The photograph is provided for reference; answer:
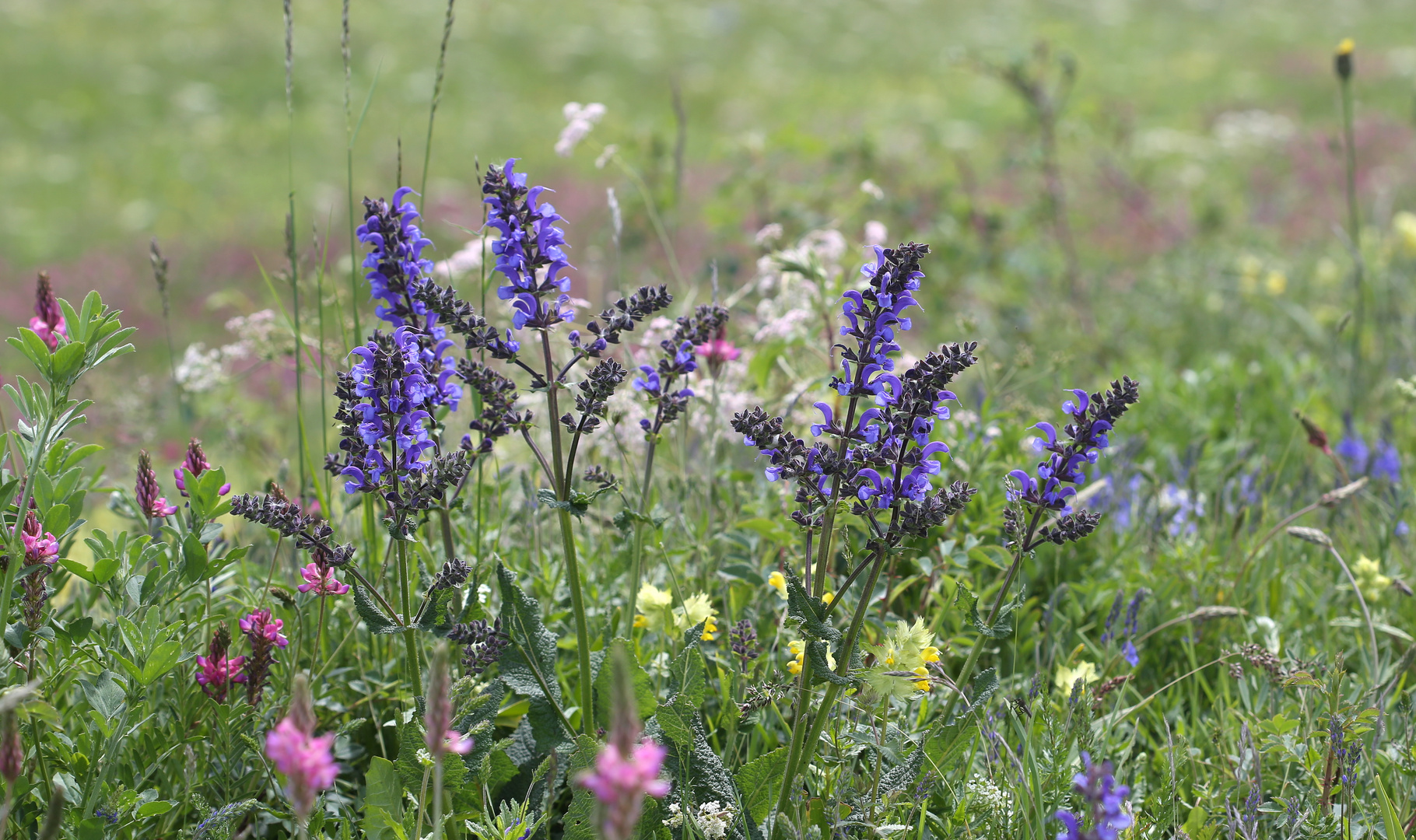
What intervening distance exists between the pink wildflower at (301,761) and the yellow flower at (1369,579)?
215 cm

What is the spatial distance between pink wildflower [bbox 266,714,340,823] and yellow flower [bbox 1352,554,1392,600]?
2.15 meters

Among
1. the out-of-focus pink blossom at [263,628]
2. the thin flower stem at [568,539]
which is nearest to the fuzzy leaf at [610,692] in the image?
the thin flower stem at [568,539]

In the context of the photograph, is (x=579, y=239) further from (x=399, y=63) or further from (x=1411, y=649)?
(x=399, y=63)

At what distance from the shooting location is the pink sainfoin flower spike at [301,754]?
0.86 m

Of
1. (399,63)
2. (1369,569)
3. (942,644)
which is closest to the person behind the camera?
(942,644)

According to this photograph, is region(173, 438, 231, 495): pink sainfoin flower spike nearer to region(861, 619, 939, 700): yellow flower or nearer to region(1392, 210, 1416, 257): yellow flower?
region(861, 619, 939, 700): yellow flower

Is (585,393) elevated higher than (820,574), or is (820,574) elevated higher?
(585,393)

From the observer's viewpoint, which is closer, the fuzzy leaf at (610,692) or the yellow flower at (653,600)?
the fuzzy leaf at (610,692)

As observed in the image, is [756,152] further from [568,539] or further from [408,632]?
[408,632]

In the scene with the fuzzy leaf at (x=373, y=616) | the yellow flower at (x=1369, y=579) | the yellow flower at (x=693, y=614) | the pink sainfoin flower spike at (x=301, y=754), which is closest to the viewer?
the pink sainfoin flower spike at (x=301, y=754)

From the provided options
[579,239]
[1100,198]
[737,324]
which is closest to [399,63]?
[579,239]

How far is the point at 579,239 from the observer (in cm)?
909

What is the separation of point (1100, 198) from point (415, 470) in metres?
10.4

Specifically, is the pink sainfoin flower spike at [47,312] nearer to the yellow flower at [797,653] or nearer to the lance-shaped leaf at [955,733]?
the yellow flower at [797,653]
